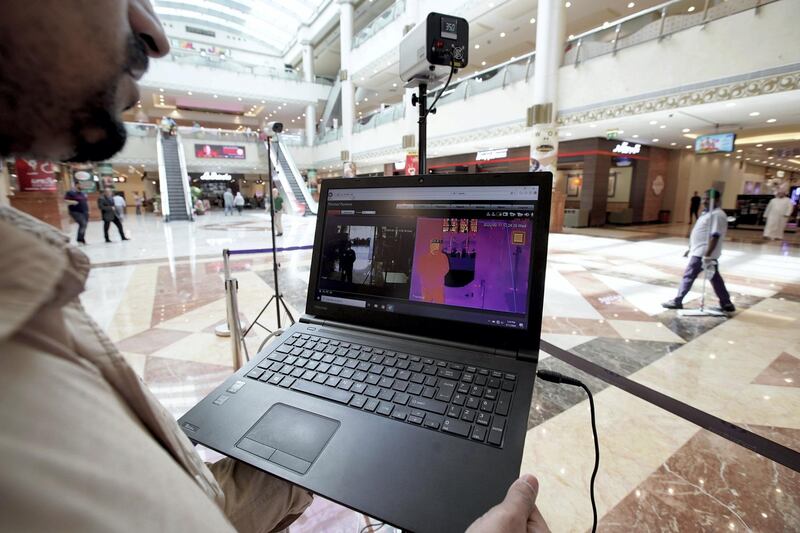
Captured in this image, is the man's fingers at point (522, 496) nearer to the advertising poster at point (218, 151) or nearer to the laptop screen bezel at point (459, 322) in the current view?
the laptop screen bezel at point (459, 322)

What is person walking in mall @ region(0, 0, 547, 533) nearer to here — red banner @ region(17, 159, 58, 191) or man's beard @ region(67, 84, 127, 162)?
man's beard @ region(67, 84, 127, 162)

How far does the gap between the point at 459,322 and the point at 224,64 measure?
951 inches

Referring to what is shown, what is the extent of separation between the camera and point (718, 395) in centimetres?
206

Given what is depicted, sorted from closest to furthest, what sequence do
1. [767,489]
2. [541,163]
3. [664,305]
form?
1. [767,489]
2. [664,305]
3. [541,163]

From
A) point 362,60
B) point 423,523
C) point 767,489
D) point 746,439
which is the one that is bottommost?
point 767,489

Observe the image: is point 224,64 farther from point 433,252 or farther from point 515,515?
point 515,515

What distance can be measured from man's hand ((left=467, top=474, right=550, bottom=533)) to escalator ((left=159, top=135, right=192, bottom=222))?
614 inches

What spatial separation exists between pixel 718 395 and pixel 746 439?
4.56 feet

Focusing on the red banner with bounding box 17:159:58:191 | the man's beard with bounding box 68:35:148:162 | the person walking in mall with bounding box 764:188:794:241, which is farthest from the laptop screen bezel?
the person walking in mall with bounding box 764:188:794:241

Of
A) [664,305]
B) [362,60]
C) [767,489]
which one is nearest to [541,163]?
[664,305]

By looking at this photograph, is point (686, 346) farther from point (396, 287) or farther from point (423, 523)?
point (423, 523)

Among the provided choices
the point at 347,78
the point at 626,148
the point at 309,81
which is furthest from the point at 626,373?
the point at 309,81

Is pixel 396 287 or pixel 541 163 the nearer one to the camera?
pixel 396 287

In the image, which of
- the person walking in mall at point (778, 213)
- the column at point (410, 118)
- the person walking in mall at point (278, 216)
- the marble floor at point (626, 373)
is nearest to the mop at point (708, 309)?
the marble floor at point (626, 373)
